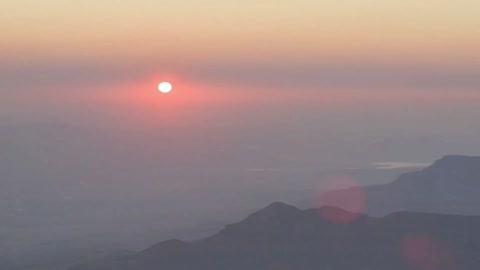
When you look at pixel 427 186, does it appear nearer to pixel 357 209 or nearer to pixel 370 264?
pixel 357 209

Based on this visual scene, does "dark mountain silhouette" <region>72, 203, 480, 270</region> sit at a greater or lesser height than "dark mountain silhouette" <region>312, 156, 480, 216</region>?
lesser

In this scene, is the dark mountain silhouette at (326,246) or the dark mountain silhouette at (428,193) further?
the dark mountain silhouette at (428,193)

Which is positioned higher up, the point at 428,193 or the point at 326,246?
the point at 428,193

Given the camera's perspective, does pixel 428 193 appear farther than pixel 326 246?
Yes

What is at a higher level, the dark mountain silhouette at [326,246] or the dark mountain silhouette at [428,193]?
the dark mountain silhouette at [428,193]

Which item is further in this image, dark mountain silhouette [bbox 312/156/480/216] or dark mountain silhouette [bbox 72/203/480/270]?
dark mountain silhouette [bbox 312/156/480/216]
